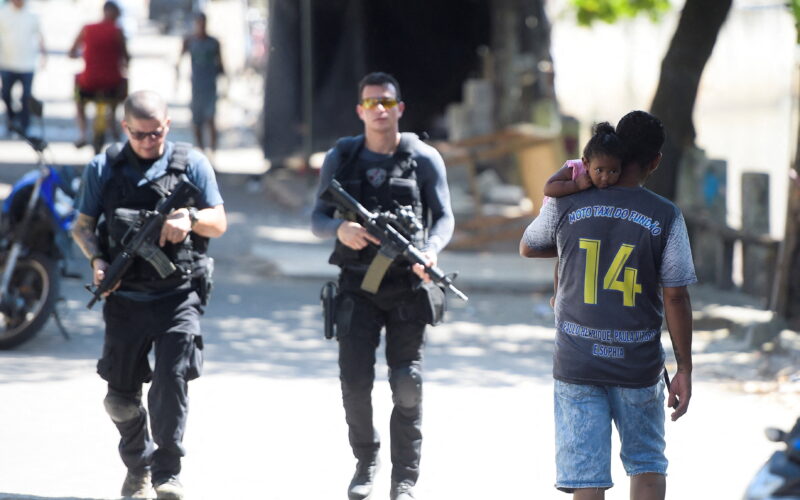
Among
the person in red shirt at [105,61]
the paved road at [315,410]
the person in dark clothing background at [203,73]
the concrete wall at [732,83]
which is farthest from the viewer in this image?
the person in dark clothing background at [203,73]

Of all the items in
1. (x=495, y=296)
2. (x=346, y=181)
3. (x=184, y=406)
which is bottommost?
(x=495, y=296)

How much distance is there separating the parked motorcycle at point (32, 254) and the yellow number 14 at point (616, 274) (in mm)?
4799

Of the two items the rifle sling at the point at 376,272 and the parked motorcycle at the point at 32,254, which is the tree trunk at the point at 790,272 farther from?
the parked motorcycle at the point at 32,254

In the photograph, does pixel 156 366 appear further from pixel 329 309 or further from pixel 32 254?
pixel 32 254

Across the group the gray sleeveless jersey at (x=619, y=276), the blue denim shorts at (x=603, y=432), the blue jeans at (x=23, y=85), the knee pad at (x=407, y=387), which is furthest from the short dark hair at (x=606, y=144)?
the blue jeans at (x=23, y=85)

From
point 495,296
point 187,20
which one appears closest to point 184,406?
point 495,296

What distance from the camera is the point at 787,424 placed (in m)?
7.04

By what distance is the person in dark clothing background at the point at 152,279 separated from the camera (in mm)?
5285

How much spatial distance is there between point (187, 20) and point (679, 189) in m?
29.7

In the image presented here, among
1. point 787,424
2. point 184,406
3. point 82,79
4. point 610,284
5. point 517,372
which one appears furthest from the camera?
point 82,79

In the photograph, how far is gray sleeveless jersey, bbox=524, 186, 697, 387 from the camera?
14.1 feet

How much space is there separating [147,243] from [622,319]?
6.55ft

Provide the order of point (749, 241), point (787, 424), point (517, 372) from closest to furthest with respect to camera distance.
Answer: point (787, 424) → point (517, 372) → point (749, 241)

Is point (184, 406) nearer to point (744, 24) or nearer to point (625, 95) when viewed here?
point (744, 24)
